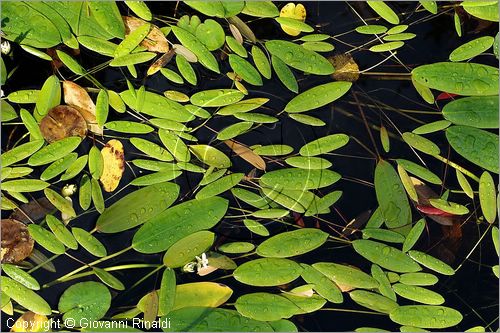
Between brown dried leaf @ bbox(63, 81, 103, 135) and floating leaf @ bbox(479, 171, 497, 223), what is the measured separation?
4.26ft

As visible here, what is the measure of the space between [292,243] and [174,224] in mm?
388

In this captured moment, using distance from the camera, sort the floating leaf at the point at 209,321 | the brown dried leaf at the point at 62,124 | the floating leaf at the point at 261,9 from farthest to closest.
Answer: the floating leaf at the point at 261,9 → the brown dried leaf at the point at 62,124 → the floating leaf at the point at 209,321

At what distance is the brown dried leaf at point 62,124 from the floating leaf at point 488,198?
135 centimetres

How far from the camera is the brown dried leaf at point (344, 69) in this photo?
2.00 meters

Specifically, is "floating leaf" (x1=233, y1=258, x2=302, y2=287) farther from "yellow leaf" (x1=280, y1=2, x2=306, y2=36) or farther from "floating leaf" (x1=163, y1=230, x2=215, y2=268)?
"yellow leaf" (x1=280, y1=2, x2=306, y2=36)

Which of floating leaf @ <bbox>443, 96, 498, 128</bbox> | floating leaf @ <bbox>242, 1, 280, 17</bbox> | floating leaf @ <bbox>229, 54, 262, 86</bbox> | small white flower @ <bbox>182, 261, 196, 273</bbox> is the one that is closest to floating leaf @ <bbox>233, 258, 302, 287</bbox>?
small white flower @ <bbox>182, 261, 196, 273</bbox>

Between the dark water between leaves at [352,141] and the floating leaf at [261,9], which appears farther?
the floating leaf at [261,9]

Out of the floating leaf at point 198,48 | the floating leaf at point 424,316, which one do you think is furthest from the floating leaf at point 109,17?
the floating leaf at point 424,316

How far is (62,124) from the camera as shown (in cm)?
191

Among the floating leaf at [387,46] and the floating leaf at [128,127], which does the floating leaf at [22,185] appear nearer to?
the floating leaf at [128,127]

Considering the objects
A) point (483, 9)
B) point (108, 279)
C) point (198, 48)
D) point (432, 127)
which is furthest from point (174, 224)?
point (483, 9)

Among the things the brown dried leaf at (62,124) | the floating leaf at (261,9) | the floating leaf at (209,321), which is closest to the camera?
the floating leaf at (209,321)

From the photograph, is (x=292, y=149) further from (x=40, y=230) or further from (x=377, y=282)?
(x=40, y=230)

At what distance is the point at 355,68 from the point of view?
201cm
